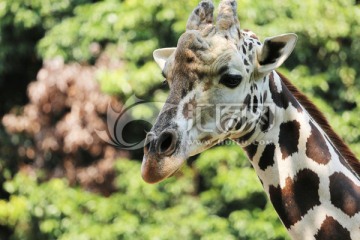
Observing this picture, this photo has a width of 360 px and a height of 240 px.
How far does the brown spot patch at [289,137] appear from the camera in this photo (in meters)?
4.19

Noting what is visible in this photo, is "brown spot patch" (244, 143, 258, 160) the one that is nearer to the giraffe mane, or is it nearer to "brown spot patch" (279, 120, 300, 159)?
"brown spot patch" (279, 120, 300, 159)

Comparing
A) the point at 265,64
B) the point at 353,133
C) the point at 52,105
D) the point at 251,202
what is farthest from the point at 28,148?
the point at 265,64

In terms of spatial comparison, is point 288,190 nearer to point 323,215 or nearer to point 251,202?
point 323,215

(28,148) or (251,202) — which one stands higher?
(251,202)

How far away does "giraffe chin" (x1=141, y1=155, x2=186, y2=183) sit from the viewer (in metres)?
3.83

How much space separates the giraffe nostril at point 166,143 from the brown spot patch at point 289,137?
1.98 ft

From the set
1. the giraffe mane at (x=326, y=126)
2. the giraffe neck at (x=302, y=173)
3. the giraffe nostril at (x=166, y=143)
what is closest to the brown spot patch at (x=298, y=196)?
the giraffe neck at (x=302, y=173)

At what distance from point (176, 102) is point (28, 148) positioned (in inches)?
342

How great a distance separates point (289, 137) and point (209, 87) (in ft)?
1.59

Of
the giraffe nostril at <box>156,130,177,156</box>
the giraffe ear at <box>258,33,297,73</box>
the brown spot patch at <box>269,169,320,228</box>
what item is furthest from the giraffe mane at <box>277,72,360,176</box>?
the giraffe nostril at <box>156,130,177,156</box>

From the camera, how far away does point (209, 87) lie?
4.06 meters

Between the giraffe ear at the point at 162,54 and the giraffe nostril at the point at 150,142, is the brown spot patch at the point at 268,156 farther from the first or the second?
the giraffe ear at the point at 162,54

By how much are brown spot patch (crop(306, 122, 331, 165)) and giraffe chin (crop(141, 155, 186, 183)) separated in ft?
2.32

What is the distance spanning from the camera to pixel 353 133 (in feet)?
29.6
